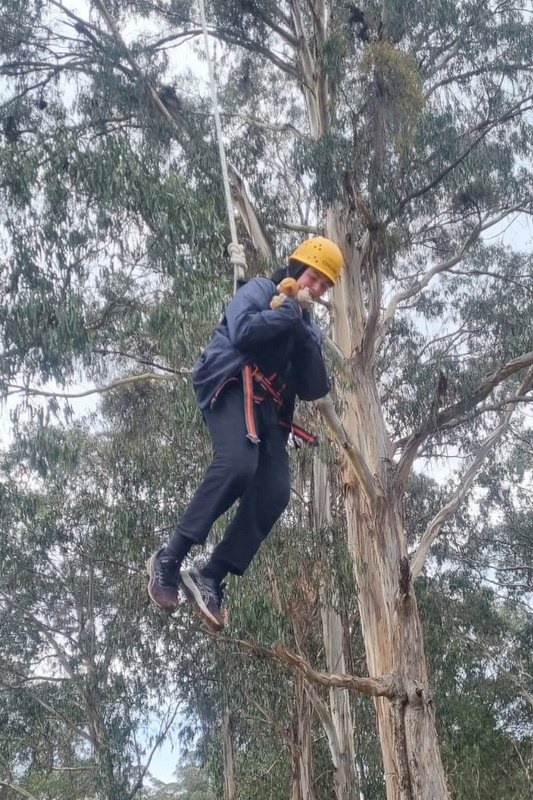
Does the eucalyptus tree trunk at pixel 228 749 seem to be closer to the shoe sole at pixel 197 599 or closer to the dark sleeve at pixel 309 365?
the shoe sole at pixel 197 599

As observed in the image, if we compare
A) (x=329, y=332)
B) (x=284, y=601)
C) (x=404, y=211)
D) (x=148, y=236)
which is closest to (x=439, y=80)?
(x=404, y=211)

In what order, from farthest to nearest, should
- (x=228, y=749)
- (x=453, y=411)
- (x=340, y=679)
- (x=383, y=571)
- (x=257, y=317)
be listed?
(x=228, y=749) → (x=453, y=411) → (x=383, y=571) → (x=340, y=679) → (x=257, y=317)

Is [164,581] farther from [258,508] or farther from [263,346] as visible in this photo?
[263,346]

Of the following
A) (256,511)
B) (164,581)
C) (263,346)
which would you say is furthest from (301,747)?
(263,346)

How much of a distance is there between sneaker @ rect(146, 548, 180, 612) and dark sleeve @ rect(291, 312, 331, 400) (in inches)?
23.9

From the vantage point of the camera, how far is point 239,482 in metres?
2.33

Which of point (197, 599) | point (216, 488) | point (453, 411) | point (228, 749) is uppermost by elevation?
point (453, 411)

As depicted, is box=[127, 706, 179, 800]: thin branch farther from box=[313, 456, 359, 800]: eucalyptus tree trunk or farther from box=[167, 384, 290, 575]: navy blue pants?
box=[167, 384, 290, 575]: navy blue pants

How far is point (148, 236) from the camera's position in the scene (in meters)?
5.72

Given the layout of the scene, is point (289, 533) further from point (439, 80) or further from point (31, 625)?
point (31, 625)

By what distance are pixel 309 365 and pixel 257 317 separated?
0.28 metres

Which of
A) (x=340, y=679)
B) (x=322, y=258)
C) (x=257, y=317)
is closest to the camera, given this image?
(x=257, y=317)

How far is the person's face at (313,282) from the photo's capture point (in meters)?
2.42

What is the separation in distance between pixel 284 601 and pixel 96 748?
4.01 m
